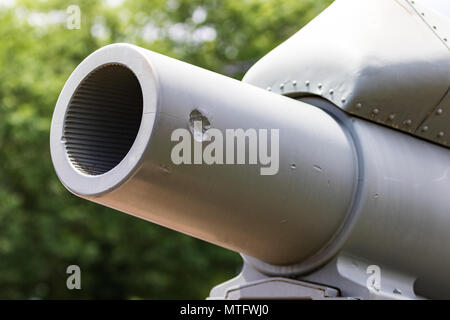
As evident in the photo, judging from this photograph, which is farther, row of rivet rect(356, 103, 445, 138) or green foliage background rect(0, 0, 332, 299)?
green foliage background rect(0, 0, 332, 299)

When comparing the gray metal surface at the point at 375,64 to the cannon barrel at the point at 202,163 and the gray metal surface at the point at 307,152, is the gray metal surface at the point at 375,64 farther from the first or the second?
the cannon barrel at the point at 202,163

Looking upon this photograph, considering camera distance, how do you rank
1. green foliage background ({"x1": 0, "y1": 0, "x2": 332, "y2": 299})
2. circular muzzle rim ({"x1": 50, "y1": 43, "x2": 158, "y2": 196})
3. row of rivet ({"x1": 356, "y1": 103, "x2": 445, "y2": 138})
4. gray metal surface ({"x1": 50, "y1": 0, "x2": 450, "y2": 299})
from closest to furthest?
circular muzzle rim ({"x1": 50, "y1": 43, "x2": 158, "y2": 196}) < gray metal surface ({"x1": 50, "y1": 0, "x2": 450, "y2": 299}) < row of rivet ({"x1": 356, "y1": 103, "x2": 445, "y2": 138}) < green foliage background ({"x1": 0, "y1": 0, "x2": 332, "y2": 299})

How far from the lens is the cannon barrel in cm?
283

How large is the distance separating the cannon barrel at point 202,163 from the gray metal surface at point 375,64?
198 mm

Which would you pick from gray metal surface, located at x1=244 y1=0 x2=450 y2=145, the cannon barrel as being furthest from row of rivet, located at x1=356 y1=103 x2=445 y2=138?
the cannon barrel

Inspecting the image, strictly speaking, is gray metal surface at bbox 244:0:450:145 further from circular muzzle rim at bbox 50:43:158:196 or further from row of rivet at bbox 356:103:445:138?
circular muzzle rim at bbox 50:43:158:196

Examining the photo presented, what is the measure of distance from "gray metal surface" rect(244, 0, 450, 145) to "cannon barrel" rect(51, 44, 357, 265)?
0.65 feet

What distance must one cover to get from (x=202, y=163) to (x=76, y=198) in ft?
41.2

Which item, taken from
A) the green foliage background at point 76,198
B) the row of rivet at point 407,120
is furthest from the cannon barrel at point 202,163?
the green foliage background at point 76,198

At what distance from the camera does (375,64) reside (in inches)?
Answer: 139

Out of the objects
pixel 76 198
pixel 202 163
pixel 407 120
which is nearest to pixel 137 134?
pixel 202 163

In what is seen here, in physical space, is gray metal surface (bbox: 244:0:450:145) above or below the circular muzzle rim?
above

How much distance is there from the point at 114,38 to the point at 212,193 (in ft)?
49.3

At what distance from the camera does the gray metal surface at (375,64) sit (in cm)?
351
